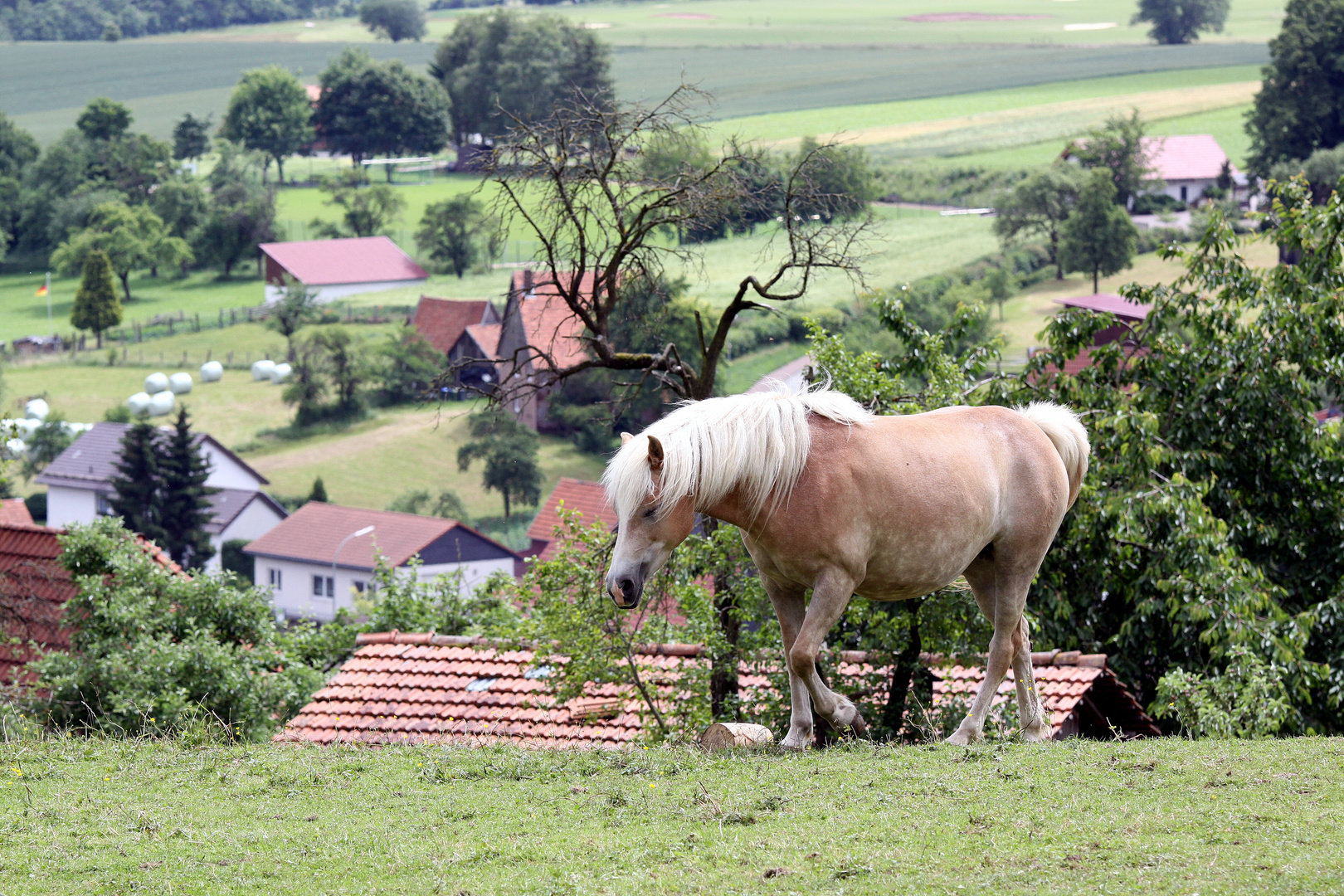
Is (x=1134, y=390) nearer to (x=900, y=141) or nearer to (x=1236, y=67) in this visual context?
(x=900, y=141)

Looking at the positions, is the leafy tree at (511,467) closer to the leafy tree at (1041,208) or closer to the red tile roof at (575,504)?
the red tile roof at (575,504)

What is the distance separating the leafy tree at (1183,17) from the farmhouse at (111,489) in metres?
137

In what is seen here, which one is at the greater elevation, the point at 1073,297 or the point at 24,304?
the point at 1073,297

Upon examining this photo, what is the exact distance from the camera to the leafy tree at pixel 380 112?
138500 mm

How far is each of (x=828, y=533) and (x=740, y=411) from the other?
777 mm

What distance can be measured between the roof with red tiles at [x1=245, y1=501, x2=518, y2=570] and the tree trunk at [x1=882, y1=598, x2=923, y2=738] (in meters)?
41.9

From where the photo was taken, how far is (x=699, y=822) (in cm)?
594

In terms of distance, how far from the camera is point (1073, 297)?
79.2 meters

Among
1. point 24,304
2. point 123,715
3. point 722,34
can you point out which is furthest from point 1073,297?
point 722,34

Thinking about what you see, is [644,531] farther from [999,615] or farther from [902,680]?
[902,680]

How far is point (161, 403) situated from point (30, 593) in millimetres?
66435

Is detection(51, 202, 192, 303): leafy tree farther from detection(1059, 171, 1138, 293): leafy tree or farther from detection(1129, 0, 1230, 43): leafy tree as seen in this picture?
detection(1129, 0, 1230, 43): leafy tree

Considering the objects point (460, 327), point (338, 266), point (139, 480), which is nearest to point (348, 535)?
point (139, 480)

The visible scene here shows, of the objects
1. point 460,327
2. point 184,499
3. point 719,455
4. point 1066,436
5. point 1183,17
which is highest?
point 1183,17
